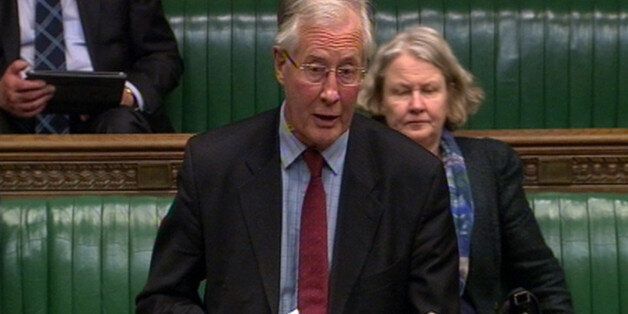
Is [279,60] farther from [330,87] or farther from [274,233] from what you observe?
[274,233]

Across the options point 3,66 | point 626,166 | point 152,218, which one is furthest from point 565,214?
point 3,66

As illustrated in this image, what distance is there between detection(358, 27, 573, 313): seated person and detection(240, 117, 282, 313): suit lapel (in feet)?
2.58

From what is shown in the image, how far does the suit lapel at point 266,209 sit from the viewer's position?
8.39ft

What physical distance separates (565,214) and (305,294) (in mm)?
1276

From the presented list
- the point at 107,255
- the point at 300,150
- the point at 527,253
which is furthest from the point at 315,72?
the point at 107,255

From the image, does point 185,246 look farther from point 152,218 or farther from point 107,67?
point 107,67

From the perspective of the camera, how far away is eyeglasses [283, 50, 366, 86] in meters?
2.51

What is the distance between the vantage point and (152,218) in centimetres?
371

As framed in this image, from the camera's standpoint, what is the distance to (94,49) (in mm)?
4516

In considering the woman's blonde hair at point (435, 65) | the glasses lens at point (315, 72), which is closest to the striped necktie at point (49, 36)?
the woman's blonde hair at point (435, 65)

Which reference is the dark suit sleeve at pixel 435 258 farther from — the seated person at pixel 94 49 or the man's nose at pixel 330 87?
the seated person at pixel 94 49

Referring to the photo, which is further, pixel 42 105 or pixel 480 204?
pixel 42 105

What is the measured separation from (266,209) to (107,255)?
1.16 meters

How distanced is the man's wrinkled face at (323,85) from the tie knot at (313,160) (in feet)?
0.07
